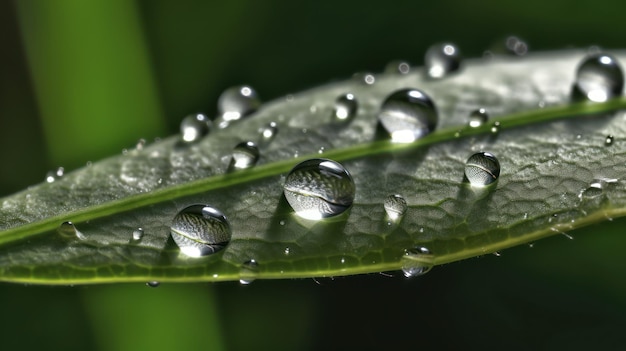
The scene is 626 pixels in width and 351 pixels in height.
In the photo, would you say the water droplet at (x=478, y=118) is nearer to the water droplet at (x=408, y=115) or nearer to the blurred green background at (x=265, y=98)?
the water droplet at (x=408, y=115)

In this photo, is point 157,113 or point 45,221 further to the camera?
point 157,113

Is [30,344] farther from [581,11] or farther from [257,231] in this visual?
[581,11]

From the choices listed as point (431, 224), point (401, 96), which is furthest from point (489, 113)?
point (431, 224)

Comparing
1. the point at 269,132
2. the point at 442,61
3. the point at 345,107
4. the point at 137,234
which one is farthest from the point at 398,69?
the point at 137,234

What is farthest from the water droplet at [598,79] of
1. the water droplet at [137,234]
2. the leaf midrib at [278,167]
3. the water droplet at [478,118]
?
the water droplet at [137,234]

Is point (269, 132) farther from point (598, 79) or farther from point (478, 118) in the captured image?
point (598, 79)

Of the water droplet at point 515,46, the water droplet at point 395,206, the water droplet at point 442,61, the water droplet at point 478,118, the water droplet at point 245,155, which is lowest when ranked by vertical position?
the water droplet at point 395,206
